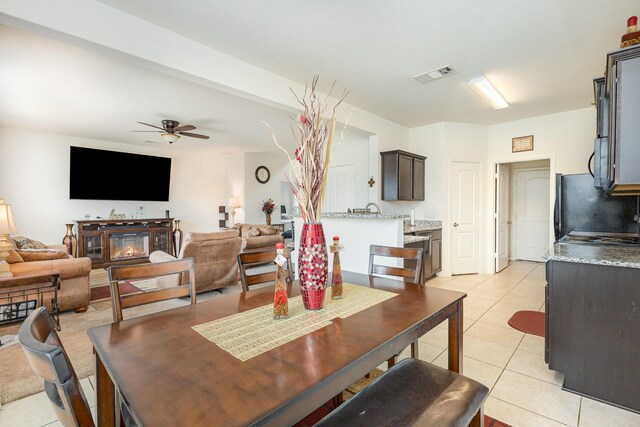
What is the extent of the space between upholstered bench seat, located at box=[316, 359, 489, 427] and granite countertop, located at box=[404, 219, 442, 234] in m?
3.42

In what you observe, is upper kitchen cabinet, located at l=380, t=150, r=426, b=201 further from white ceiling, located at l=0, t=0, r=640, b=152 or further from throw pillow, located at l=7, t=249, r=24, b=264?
throw pillow, located at l=7, t=249, r=24, b=264

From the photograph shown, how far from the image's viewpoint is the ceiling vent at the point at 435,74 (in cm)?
331

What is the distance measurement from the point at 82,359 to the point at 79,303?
1.32m

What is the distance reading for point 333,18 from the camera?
2412 millimetres

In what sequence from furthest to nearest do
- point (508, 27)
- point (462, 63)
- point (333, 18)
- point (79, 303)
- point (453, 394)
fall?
point (79, 303) < point (462, 63) < point (508, 27) < point (333, 18) < point (453, 394)

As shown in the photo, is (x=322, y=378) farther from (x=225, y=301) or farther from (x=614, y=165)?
(x=614, y=165)

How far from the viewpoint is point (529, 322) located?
10.5ft

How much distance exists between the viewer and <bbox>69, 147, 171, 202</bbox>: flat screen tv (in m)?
5.92

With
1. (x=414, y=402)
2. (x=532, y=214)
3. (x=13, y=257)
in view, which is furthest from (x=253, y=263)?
(x=532, y=214)

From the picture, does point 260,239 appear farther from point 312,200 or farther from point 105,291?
point 312,200

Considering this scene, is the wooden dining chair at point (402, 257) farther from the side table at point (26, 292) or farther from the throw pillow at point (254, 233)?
the throw pillow at point (254, 233)

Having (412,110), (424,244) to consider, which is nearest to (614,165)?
(424,244)

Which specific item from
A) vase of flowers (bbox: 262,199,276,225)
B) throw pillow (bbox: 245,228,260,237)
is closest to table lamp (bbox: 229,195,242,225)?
vase of flowers (bbox: 262,199,276,225)

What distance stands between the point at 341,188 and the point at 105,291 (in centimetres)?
→ 429
